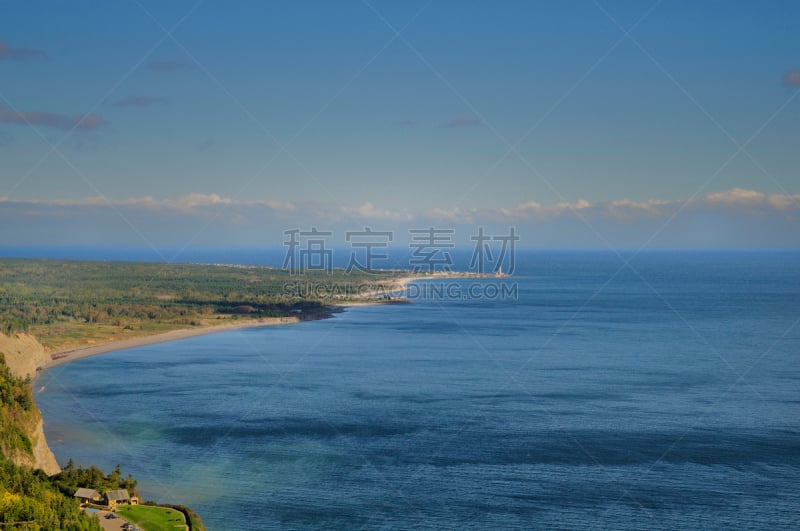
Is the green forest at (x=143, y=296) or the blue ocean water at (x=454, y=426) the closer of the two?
the blue ocean water at (x=454, y=426)

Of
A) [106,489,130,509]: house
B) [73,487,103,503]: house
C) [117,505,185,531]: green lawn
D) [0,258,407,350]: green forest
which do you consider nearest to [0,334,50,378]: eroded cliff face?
[0,258,407,350]: green forest

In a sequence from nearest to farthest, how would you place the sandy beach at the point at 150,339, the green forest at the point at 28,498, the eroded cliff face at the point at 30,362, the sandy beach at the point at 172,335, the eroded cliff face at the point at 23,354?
the green forest at the point at 28,498, the eroded cliff face at the point at 30,362, the eroded cliff face at the point at 23,354, the sandy beach at the point at 150,339, the sandy beach at the point at 172,335

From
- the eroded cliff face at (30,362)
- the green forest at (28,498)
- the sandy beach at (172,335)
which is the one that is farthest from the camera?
the sandy beach at (172,335)

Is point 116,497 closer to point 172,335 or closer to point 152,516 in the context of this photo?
point 152,516

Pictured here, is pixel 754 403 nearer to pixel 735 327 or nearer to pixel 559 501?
pixel 559 501

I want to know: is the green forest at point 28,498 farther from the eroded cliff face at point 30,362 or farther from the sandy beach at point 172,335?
the sandy beach at point 172,335

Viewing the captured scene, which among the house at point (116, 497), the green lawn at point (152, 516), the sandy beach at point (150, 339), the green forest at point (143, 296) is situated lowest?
the green lawn at point (152, 516)

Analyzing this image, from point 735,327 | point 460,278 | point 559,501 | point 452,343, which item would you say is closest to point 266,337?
point 452,343

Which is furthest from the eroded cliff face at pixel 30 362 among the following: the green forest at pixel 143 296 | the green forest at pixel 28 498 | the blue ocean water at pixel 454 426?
the green forest at pixel 143 296
